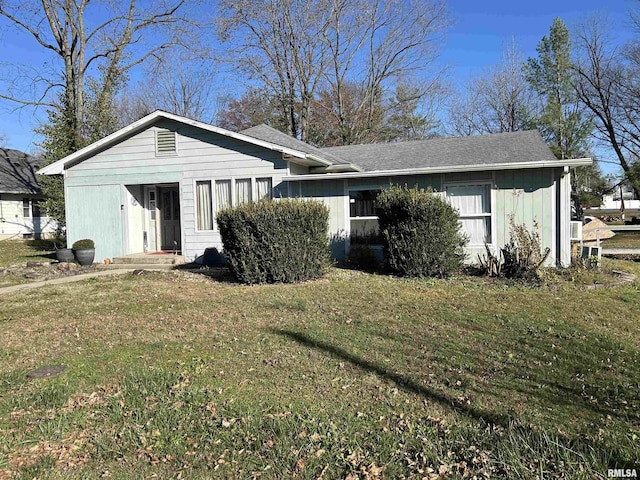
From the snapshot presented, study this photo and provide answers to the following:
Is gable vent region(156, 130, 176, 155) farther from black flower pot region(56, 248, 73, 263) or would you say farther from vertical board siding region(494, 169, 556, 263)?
vertical board siding region(494, 169, 556, 263)

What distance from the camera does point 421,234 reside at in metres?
9.41

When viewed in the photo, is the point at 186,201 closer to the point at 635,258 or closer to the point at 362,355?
the point at 362,355

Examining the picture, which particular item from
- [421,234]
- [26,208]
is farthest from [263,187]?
[26,208]

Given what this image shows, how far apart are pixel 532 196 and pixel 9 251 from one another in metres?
19.6

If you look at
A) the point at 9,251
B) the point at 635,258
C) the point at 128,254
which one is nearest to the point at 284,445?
the point at 128,254

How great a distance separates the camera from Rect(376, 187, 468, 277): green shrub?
9.35 meters

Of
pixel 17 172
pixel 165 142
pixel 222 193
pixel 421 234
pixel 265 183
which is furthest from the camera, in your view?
pixel 17 172

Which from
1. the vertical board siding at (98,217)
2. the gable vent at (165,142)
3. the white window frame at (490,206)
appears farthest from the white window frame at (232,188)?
the white window frame at (490,206)

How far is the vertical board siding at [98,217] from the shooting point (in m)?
13.6

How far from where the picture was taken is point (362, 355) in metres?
4.96

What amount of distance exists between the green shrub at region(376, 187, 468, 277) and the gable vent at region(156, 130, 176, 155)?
6534 millimetres

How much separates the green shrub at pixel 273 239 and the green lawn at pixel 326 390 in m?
1.77

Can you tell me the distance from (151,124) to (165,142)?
64 centimetres

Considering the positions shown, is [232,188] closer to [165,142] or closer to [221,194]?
[221,194]
